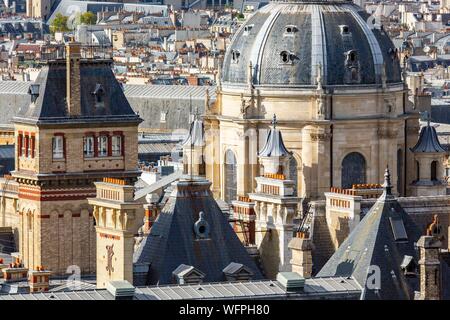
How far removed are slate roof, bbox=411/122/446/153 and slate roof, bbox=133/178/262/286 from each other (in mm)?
23639

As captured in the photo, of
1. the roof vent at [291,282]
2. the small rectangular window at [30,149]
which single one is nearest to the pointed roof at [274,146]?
the small rectangular window at [30,149]

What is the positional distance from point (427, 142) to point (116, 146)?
18158 mm

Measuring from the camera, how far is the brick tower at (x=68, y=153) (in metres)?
106

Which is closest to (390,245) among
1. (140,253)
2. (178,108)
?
(140,253)

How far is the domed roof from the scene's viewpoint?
12000 centimetres

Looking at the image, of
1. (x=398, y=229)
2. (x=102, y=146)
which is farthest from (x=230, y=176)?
(x=398, y=229)

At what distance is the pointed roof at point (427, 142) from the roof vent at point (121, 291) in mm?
38426

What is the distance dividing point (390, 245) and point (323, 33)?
25.3 metres

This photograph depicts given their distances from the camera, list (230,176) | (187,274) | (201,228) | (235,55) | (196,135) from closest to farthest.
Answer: (187,274) → (201,228) → (230,176) → (235,55) → (196,135)

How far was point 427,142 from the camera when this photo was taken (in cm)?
12281

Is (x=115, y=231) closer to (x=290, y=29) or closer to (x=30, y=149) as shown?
(x=30, y=149)

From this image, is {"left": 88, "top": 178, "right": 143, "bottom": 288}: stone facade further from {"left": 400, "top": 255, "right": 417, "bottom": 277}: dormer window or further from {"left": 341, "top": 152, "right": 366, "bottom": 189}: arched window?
{"left": 341, "top": 152, "right": 366, "bottom": 189}: arched window

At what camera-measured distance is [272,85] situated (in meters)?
120

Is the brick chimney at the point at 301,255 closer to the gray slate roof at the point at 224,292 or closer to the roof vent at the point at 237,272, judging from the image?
the roof vent at the point at 237,272
